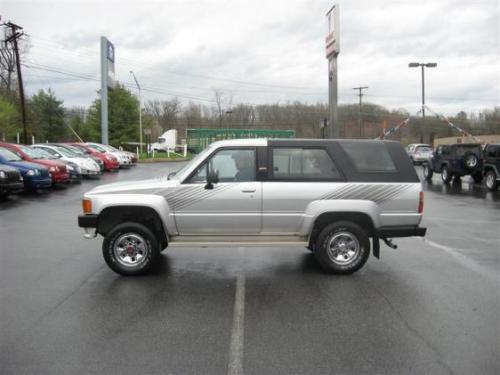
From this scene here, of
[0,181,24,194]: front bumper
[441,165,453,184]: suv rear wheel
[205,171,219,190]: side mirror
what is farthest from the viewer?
[441,165,453,184]: suv rear wheel

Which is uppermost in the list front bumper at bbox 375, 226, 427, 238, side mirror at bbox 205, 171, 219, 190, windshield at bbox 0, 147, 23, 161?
windshield at bbox 0, 147, 23, 161

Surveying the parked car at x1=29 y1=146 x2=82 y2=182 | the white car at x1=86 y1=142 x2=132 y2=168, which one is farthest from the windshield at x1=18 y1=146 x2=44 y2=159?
the white car at x1=86 y1=142 x2=132 y2=168

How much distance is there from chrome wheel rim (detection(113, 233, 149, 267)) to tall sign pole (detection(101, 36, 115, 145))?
3455cm

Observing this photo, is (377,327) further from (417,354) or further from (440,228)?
(440,228)

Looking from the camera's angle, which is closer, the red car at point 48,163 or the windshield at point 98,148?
the red car at point 48,163

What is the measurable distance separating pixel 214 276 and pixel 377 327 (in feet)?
8.44

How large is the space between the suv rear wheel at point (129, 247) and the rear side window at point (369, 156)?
2.95m

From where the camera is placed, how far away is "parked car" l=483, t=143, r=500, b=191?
18.4 meters

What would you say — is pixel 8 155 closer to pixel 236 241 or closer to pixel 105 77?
pixel 236 241

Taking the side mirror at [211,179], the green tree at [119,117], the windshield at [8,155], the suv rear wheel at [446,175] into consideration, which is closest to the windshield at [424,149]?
the suv rear wheel at [446,175]

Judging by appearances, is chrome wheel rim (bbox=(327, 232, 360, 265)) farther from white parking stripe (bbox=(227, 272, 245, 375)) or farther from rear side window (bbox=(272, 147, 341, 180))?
white parking stripe (bbox=(227, 272, 245, 375))

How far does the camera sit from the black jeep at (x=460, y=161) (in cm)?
2047

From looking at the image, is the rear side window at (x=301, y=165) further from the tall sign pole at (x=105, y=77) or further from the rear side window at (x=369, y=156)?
the tall sign pole at (x=105, y=77)

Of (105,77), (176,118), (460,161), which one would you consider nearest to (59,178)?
(460,161)
